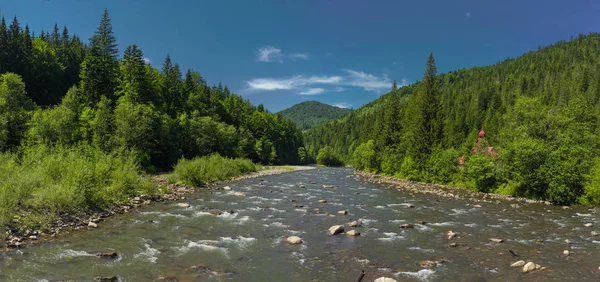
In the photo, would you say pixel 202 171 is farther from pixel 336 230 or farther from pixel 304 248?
pixel 304 248

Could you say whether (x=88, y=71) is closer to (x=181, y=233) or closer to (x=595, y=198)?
(x=181, y=233)

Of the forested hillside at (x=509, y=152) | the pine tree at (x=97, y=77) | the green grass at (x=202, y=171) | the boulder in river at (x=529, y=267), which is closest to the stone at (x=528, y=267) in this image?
the boulder in river at (x=529, y=267)

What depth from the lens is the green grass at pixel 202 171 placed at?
108 ft

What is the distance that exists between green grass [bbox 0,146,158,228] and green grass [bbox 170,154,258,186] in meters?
8.90

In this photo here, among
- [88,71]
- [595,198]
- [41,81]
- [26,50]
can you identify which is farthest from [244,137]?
[595,198]

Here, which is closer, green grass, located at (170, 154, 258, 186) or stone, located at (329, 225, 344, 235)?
stone, located at (329, 225, 344, 235)

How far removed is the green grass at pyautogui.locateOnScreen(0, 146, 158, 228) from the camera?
43.6 ft

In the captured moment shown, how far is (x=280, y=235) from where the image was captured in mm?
15180

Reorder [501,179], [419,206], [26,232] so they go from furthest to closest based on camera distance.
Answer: [501,179] → [419,206] → [26,232]

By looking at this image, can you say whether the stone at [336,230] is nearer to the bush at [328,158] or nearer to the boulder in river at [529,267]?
the boulder in river at [529,267]

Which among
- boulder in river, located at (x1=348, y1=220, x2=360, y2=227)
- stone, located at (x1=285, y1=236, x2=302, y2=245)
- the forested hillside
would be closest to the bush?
the forested hillside

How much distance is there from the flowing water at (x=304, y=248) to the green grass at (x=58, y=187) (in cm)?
189

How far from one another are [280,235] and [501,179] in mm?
30284

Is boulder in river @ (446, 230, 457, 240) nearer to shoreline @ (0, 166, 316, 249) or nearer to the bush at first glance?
shoreline @ (0, 166, 316, 249)
